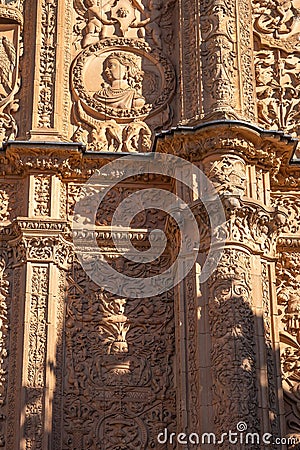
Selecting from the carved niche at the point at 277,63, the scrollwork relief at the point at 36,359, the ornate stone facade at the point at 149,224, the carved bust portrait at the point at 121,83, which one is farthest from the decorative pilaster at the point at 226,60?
the scrollwork relief at the point at 36,359

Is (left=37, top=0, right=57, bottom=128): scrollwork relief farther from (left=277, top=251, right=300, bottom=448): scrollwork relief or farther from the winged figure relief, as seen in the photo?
(left=277, top=251, right=300, bottom=448): scrollwork relief

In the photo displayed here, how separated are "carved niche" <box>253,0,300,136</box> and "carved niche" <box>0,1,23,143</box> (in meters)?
2.75

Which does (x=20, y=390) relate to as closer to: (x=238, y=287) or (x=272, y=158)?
(x=238, y=287)

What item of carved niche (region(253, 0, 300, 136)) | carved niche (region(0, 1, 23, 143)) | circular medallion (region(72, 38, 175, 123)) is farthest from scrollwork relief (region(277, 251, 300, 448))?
carved niche (region(0, 1, 23, 143))

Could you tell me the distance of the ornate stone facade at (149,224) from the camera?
11570mm

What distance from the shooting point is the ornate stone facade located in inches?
456

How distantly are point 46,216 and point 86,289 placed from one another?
2.88 ft

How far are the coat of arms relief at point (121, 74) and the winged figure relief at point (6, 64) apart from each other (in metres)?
0.71

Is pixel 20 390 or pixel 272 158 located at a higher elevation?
pixel 272 158

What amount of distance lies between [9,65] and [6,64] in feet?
0.12

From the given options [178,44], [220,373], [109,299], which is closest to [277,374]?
[220,373]

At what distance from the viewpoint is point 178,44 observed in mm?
13578

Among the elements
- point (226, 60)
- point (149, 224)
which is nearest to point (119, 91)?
point (226, 60)

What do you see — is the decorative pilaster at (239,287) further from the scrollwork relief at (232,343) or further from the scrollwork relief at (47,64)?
the scrollwork relief at (47,64)
